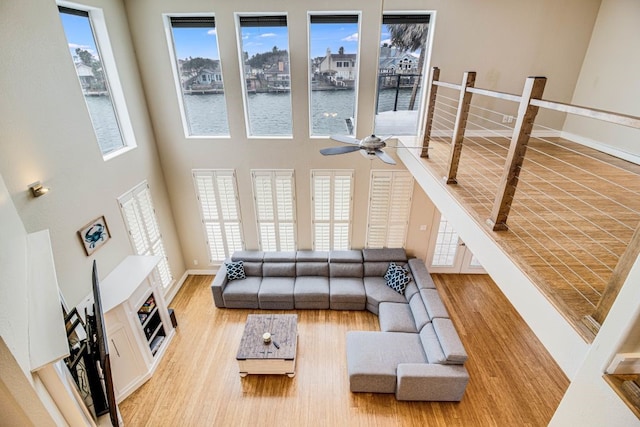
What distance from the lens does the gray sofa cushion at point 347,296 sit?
20.9 ft

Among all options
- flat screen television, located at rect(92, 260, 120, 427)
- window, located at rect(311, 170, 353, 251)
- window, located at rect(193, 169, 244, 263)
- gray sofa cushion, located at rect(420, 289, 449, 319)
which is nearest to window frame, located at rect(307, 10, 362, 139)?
window, located at rect(311, 170, 353, 251)

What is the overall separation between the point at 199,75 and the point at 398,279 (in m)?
5.93

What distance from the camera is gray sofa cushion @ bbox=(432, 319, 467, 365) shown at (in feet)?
15.2

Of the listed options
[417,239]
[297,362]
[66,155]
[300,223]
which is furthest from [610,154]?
[66,155]

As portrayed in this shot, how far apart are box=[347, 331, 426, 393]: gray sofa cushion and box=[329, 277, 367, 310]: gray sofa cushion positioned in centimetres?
105

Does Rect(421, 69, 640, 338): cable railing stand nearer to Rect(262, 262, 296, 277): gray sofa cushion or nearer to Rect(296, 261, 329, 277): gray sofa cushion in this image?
Rect(296, 261, 329, 277): gray sofa cushion

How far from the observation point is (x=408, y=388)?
4555 millimetres

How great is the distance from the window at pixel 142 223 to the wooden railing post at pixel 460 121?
5.36 meters

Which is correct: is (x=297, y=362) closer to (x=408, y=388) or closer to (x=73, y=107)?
(x=408, y=388)

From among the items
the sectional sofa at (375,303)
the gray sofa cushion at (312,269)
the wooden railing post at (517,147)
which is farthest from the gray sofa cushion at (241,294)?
the wooden railing post at (517,147)

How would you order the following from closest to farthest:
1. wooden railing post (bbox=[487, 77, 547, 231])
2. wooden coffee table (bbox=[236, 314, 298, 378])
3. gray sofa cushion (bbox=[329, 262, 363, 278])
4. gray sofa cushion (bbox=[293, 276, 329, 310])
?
wooden railing post (bbox=[487, 77, 547, 231]) < wooden coffee table (bbox=[236, 314, 298, 378]) < gray sofa cushion (bbox=[293, 276, 329, 310]) < gray sofa cushion (bbox=[329, 262, 363, 278])

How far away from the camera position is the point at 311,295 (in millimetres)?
6375

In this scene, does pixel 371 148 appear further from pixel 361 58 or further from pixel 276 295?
pixel 276 295

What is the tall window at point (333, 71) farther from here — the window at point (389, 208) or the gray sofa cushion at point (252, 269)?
the gray sofa cushion at point (252, 269)
